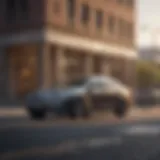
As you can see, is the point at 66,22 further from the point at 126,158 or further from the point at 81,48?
the point at 126,158

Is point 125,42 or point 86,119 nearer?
point 125,42

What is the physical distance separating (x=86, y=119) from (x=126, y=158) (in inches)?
296

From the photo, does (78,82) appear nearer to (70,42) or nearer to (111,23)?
(70,42)

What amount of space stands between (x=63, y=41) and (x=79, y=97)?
1966 millimetres

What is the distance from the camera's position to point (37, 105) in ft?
51.9

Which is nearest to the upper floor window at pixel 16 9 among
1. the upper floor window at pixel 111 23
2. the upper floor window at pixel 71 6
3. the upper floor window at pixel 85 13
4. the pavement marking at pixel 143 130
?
the upper floor window at pixel 71 6

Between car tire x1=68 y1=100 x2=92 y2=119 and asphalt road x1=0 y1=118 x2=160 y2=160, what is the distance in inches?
31.8

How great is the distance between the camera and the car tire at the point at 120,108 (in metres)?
17.0

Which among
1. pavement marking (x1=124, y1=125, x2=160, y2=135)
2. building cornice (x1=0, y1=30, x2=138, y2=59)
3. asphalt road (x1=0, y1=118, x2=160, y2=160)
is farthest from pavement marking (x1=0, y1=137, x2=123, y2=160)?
building cornice (x1=0, y1=30, x2=138, y2=59)

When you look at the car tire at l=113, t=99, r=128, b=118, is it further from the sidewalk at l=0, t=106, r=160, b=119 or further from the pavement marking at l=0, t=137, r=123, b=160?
the pavement marking at l=0, t=137, r=123, b=160

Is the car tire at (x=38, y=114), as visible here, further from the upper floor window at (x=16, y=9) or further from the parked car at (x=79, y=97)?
the upper floor window at (x=16, y=9)

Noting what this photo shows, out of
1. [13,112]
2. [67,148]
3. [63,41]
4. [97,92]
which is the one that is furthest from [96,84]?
[67,148]

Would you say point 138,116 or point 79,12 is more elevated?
point 79,12

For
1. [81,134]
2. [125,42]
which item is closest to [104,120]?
[125,42]
